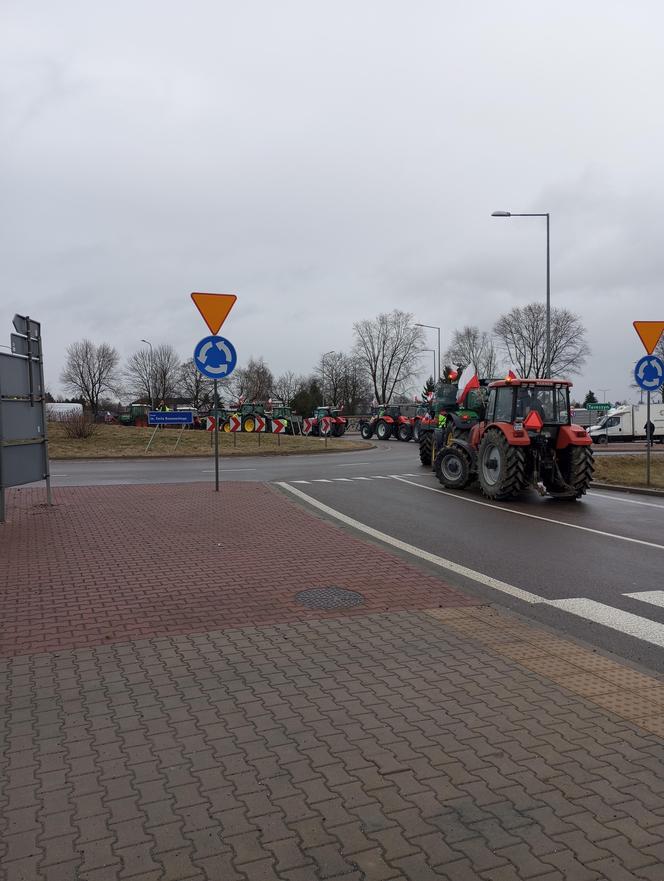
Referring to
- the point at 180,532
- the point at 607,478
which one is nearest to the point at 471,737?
the point at 180,532

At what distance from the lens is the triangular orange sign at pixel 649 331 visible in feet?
50.0

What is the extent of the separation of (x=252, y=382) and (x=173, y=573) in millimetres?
92319

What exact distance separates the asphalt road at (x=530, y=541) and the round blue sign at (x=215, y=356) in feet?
9.17

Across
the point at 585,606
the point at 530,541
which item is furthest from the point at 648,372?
the point at 585,606

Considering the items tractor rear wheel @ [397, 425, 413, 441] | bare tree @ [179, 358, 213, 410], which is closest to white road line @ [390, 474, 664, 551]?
tractor rear wheel @ [397, 425, 413, 441]

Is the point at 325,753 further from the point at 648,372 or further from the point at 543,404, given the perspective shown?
the point at 648,372

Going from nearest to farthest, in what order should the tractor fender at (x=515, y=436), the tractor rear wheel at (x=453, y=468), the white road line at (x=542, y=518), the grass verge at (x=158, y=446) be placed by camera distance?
the white road line at (x=542, y=518) → the tractor fender at (x=515, y=436) → the tractor rear wheel at (x=453, y=468) → the grass verge at (x=158, y=446)

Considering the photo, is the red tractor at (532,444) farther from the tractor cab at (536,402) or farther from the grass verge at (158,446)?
the grass verge at (158,446)

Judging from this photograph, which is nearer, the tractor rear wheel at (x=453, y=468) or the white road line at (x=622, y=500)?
the white road line at (x=622, y=500)

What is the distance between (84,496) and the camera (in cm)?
1391

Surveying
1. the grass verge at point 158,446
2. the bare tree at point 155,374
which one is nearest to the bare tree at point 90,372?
the bare tree at point 155,374

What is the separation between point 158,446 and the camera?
29906mm

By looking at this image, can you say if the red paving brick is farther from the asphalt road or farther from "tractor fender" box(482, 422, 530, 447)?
"tractor fender" box(482, 422, 530, 447)

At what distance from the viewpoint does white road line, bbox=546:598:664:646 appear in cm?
566
